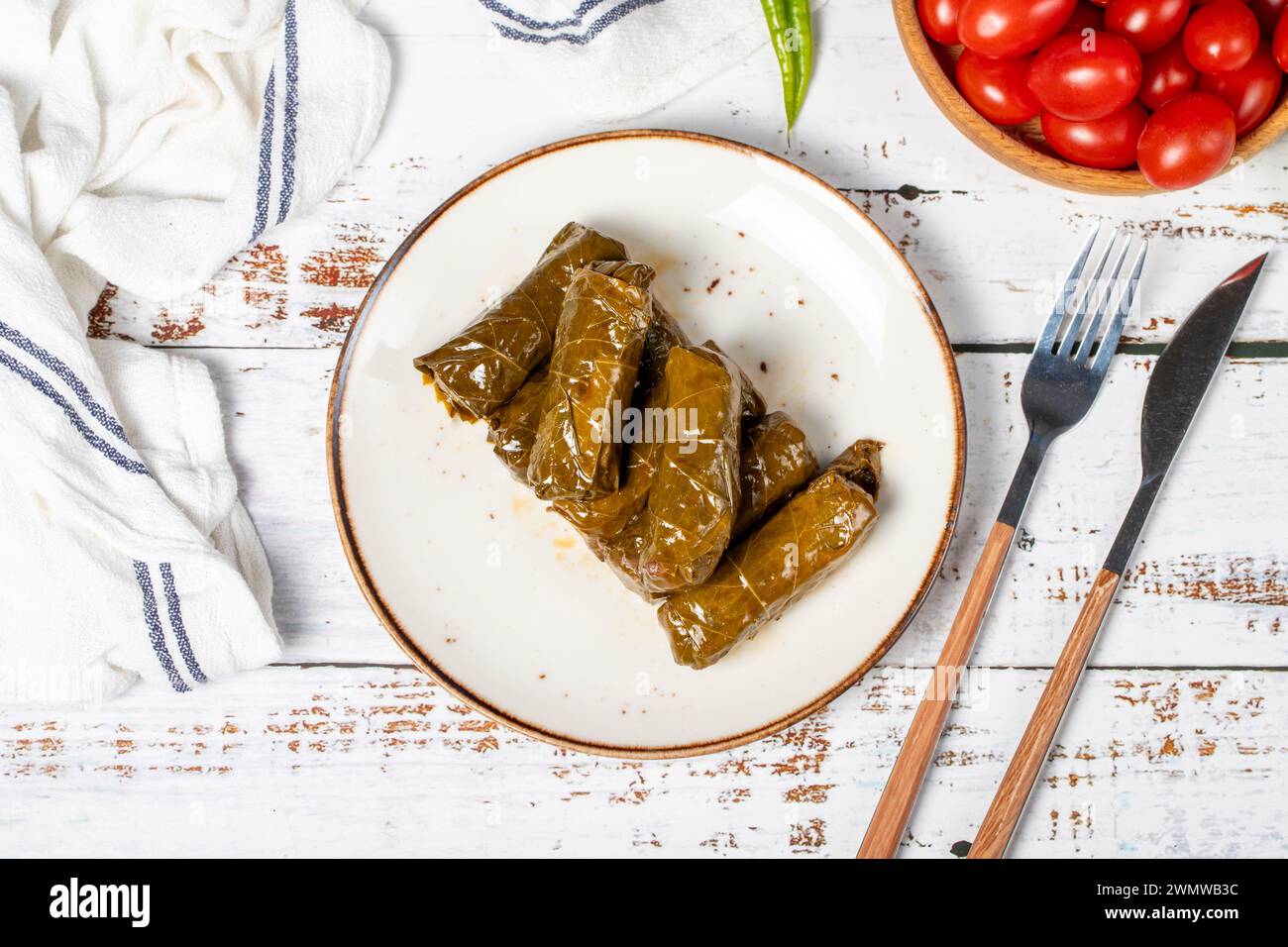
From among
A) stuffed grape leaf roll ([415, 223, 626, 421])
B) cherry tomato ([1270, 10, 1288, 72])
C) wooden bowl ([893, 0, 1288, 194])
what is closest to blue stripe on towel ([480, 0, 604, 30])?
stuffed grape leaf roll ([415, 223, 626, 421])

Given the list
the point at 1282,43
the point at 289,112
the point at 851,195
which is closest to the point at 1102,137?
the point at 1282,43

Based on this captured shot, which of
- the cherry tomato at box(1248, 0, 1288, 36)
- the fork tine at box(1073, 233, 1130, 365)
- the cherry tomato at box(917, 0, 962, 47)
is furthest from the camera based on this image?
the fork tine at box(1073, 233, 1130, 365)

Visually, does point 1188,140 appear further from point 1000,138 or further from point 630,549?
point 630,549

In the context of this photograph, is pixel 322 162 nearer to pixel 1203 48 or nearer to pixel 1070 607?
pixel 1203 48

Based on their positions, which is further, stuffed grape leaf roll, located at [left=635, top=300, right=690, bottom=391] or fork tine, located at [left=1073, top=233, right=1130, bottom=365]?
fork tine, located at [left=1073, top=233, right=1130, bottom=365]

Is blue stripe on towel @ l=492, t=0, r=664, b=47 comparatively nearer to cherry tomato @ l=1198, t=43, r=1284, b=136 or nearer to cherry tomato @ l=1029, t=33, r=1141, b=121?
cherry tomato @ l=1029, t=33, r=1141, b=121

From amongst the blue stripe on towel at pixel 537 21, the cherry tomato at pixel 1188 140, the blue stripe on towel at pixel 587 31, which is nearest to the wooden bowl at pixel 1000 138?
the cherry tomato at pixel 1188 140

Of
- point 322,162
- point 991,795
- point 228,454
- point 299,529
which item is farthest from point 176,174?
point 991,795
